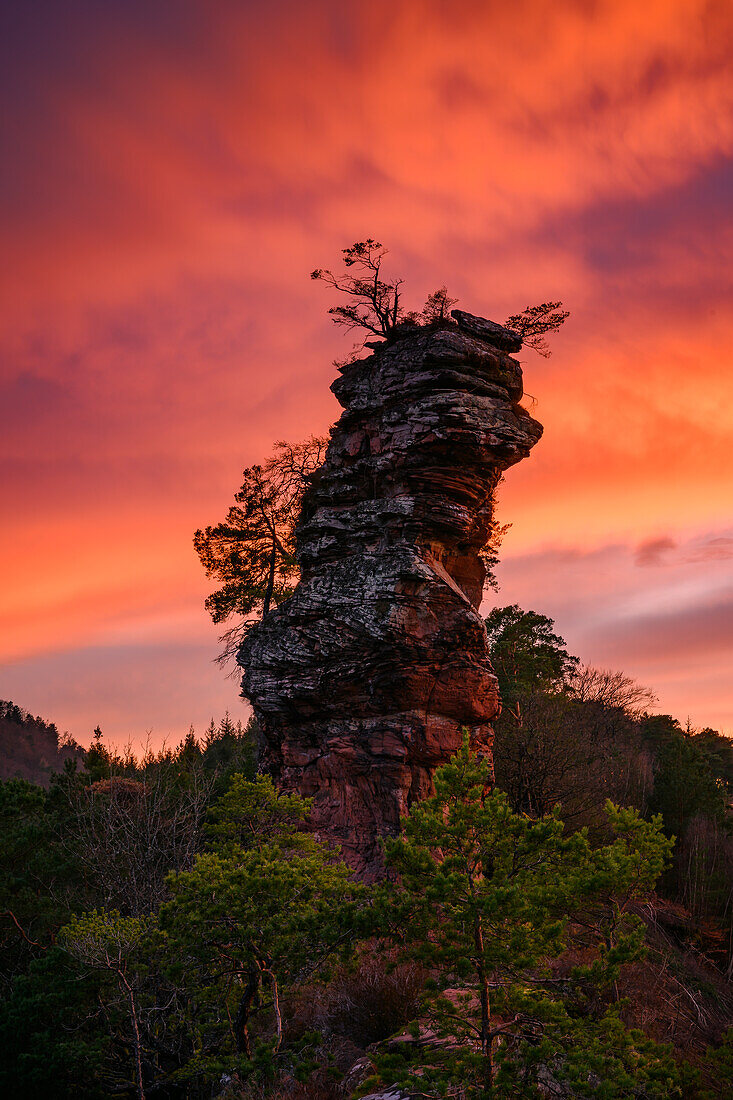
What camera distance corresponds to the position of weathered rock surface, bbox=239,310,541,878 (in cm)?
2322

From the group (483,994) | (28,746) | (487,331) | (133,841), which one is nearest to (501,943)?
(483,994)

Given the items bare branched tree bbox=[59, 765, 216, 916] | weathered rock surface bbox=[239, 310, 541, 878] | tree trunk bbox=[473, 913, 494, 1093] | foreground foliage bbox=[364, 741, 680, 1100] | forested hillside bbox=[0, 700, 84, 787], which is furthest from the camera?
forested hillside bbox=[0, 700, 84, 787]

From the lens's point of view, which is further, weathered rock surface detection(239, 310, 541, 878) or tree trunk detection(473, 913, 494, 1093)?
weathered rock surface detection(239, 310, 541, 878)

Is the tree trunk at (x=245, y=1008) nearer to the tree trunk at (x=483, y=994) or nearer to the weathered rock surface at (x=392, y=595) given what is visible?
the tree trunk at (x=483, y=994)

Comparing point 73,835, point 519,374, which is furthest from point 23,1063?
point 519,374

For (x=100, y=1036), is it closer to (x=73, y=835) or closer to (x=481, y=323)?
(x=73, y=835)

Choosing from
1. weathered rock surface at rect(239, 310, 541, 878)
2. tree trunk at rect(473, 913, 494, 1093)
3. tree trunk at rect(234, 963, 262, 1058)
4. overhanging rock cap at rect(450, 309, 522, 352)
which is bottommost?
tree trunk at rect(234, 963, 262, 1058)

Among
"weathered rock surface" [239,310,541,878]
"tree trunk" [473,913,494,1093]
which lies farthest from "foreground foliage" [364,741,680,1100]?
"weathered rock surface" [239,310,541,878]

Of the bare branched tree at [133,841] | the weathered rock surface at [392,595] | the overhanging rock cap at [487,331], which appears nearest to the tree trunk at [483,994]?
the weathered rock surface at [392,595]

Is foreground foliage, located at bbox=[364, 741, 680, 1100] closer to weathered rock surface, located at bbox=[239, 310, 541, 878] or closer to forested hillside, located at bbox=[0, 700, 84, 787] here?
weathered rock surface, located at bbox=[239, 310, 541, 878]

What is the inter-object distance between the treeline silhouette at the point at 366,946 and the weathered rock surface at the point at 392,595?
3839 millimetres

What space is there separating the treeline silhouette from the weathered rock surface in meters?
3.84

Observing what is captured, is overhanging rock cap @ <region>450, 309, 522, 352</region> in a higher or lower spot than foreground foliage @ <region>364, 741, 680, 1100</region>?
higher

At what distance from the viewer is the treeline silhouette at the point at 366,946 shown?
31.2 ft
